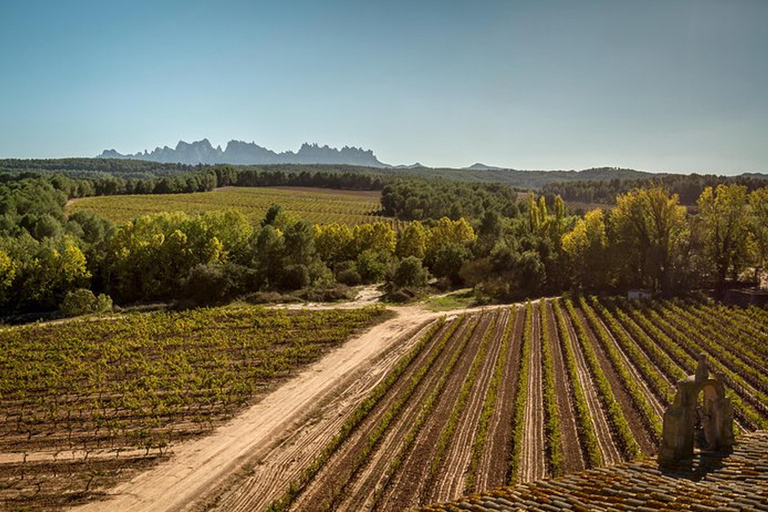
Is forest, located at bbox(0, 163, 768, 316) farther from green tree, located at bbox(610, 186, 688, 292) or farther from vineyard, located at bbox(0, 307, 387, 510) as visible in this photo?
vineyard, located at bbox(0, 307, 387, 510)

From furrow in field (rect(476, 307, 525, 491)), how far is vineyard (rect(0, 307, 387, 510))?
11.7 meters

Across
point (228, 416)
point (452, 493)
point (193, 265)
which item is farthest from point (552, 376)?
point (193, 265)

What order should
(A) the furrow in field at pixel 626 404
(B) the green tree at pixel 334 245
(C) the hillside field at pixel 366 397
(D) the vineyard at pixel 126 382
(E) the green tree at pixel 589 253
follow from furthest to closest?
(B) the green tree at pixel 334 245 → (E) the green tree at pixel 589 253 → (D) the vineyard at pixel 126 382 → (A) the furrow in field at pixel 626 404 → (C) the hillside field at pixel 366 397

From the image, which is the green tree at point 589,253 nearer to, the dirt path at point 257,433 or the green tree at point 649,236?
the green tree at point 649,236

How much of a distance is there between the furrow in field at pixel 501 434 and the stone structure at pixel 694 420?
8679 millimetres

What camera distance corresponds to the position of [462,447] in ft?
61.9

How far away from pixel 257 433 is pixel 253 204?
91.7 metres

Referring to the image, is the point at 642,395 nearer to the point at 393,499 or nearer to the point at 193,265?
the point at 393,499

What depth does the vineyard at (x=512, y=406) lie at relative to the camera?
16906 millimetres

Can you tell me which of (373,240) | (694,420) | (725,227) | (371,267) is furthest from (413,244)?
(694,420)

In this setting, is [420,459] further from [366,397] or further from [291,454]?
[366,397]

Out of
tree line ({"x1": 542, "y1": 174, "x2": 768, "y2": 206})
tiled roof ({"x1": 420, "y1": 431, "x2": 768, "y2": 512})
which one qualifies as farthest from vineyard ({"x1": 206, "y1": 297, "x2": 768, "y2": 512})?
tree line ({"x1": 542, "y1": 174, "x2": 768, "y2": 206})

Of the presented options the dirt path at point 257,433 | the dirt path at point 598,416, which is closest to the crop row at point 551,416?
the dirt path at point 598,416

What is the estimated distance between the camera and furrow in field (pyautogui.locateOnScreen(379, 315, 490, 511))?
51.8ft
